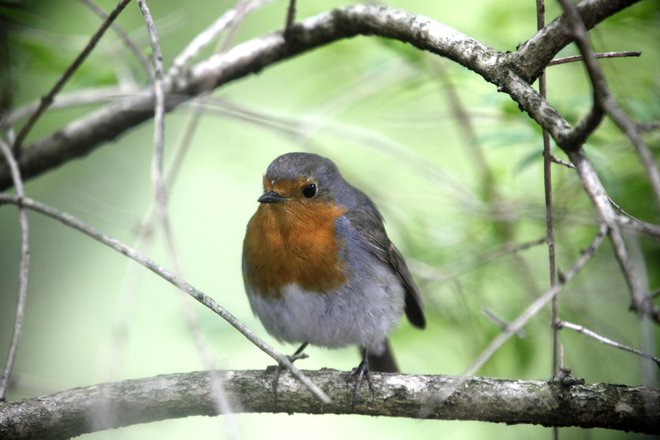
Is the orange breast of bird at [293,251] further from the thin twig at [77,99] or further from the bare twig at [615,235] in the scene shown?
the bare twig at [615,235]

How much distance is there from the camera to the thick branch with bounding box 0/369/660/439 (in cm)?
265

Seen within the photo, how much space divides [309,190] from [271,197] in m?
0.25

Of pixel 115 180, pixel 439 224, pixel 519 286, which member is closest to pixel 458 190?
pixel 439 224

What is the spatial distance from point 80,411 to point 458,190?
2.21m

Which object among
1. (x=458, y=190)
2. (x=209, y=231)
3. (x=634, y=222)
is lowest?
(x=634, y=222)

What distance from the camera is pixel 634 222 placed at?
4.79 feet

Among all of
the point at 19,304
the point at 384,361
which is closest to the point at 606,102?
the point at 19,304

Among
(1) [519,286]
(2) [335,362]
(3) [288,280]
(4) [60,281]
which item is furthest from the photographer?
(4) [60,281]

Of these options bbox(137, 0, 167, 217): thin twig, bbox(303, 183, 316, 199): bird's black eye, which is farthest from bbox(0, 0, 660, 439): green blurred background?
bbox(137, 0, 167, 217): thin twig

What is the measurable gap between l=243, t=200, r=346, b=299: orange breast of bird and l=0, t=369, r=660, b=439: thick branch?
2.27 feet

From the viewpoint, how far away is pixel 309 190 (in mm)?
3926

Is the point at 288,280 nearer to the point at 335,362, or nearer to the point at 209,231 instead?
the point at 335,362

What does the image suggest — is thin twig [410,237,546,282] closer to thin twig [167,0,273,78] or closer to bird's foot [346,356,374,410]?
bird's foot [346,356,374,410]

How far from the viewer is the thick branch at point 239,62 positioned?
2707mm
